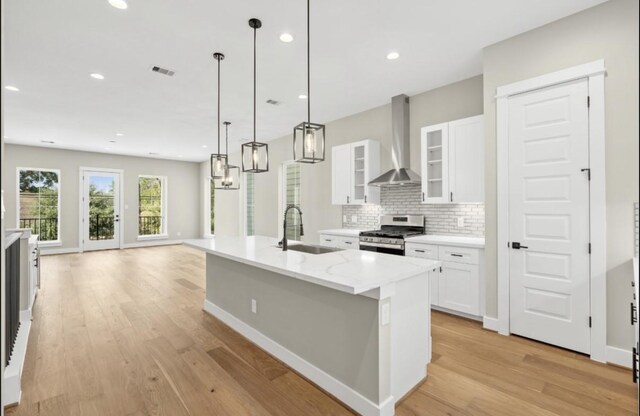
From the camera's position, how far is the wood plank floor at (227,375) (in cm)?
205

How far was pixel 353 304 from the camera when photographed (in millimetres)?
2051

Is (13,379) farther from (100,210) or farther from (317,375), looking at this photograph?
(100,210)

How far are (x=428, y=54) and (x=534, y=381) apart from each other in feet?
10.4

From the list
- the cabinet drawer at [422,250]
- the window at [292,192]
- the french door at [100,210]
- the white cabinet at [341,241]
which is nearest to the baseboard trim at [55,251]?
the french door at [100,210]

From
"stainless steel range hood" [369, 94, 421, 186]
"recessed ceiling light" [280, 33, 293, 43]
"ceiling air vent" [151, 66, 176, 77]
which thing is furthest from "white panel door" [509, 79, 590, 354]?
"ceiling air vent" [151, 66, 176, 77]

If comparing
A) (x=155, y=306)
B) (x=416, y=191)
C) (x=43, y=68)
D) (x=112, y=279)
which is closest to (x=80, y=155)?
(x=112, y=279)

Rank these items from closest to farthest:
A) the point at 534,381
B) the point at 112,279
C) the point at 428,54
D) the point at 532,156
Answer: the point at 534,381, the point at 532,156, the point at 428,54, the point at 112,279

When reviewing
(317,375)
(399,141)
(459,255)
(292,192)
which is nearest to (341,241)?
(399,141)

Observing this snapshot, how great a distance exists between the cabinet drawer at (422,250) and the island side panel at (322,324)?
1959 millimetres

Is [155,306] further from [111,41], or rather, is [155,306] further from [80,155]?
[80,155]

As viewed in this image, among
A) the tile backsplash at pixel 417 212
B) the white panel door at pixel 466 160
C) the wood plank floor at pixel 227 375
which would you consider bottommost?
the wood plank floor at pixel 227 375

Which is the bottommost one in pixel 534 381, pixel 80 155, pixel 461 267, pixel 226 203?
pixel 534 381

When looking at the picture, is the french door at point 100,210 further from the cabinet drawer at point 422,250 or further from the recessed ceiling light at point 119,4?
the cabinet drawer at point 422,250

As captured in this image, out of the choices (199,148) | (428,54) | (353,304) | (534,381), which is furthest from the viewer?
(199,148)
